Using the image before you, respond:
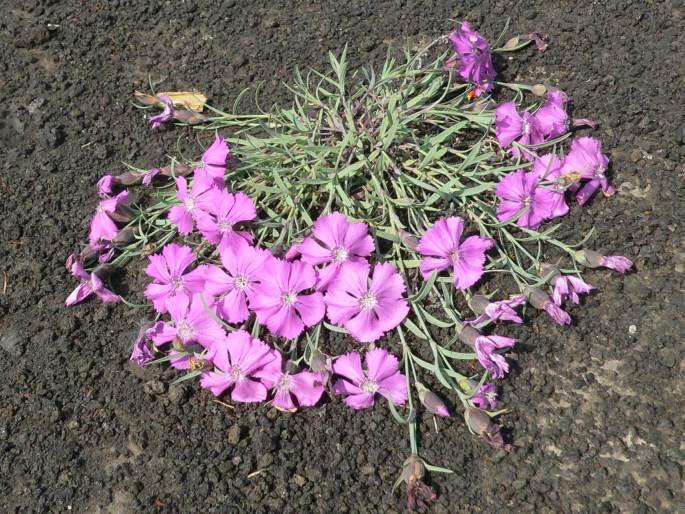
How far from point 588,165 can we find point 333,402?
109cm

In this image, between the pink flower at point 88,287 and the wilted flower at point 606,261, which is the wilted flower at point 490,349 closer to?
the wilted flower at point 606,261

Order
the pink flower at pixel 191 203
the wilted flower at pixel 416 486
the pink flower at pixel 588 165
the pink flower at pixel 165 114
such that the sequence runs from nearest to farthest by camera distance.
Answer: the wilted flower at pixel 416 486, the pink flower at pixel 191 203, the pink flower at pixel 588 165, the pink flower at pixel 165 114

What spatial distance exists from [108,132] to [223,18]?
743 millimetres

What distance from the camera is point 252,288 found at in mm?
2023

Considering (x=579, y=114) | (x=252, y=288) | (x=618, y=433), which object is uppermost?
(x=252, y=288)

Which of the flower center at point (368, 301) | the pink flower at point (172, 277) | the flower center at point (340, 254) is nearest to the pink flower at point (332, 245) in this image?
the flower center at point (340, 254)

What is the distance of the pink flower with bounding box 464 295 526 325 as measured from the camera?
1.92m

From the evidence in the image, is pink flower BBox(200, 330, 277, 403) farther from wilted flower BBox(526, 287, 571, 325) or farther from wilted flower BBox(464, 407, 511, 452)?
wilted flower BBox(526, 287, 571, 325)

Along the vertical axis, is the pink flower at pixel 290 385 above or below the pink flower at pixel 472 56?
below

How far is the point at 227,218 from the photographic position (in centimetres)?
211

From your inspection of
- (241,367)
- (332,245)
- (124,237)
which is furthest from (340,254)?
(124,237)

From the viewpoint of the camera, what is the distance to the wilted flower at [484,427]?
1831 millimetres

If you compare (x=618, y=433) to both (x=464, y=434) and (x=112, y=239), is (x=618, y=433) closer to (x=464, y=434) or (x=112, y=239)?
(x=464, y=434)

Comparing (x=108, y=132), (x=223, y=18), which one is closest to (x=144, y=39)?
(x=223, y=18)
